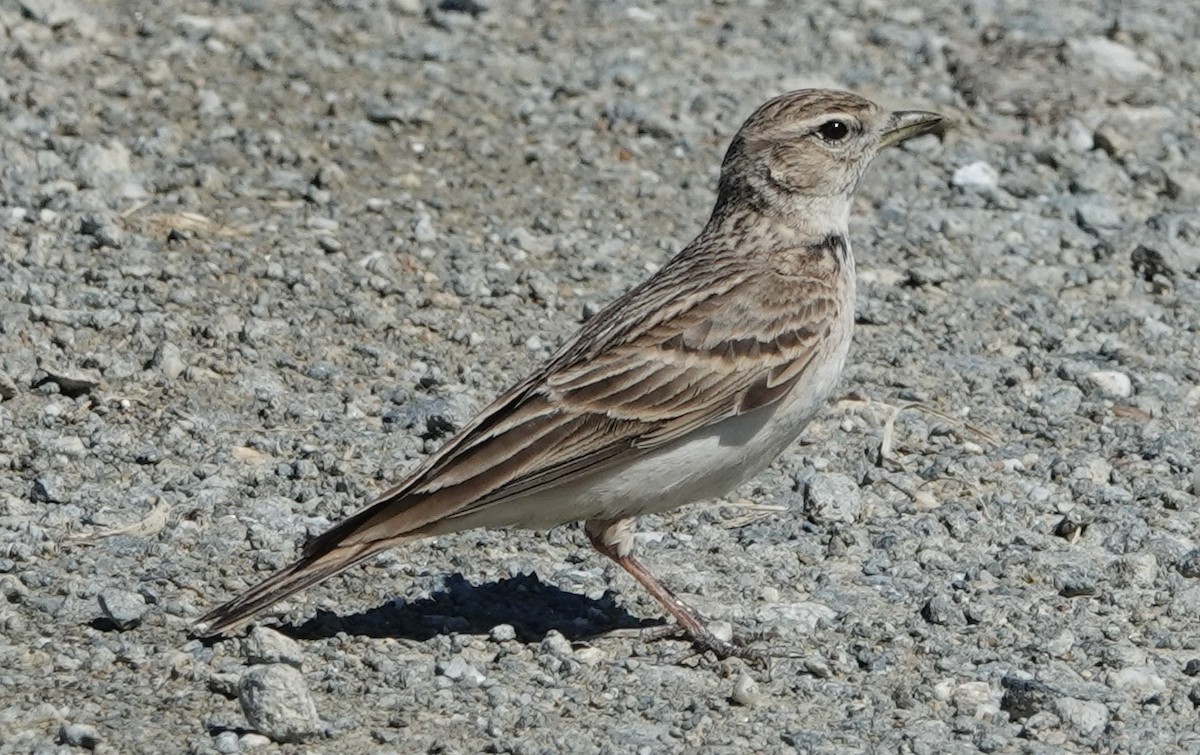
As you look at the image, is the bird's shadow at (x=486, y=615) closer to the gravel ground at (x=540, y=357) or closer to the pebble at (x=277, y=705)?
the gravel ground at (x=540, y=357)

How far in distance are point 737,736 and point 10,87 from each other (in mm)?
6359

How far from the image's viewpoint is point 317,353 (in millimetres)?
8438

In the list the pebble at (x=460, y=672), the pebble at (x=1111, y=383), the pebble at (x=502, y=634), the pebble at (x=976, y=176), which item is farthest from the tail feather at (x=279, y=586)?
the pebble at (x=976, y=176)

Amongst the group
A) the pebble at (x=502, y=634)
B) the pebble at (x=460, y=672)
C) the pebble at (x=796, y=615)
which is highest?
the pebble at (x=796, y=615)

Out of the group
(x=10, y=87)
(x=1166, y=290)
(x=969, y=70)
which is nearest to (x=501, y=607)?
(x=1166, y=290)

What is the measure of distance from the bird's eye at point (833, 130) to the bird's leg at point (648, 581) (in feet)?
5.39

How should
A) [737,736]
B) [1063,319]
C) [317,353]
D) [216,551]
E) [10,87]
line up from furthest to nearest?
[10,87], [1063,319], [317,353], [216,551], [737,736]

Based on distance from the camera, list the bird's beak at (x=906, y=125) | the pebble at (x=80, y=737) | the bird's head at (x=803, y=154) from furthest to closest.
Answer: the bird's beak at (x=906, y=125)
the bird's head at (x=803, y=154)
the pebble at (x=80, y=737)

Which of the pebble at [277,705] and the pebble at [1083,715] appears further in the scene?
the pebble at [1083,715]

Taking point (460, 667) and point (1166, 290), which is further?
point (1166, 290)

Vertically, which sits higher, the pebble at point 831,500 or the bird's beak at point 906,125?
the bird's beak at point 906,125

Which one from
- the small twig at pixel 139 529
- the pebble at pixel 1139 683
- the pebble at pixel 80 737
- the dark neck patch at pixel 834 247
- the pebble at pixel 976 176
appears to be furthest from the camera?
the pebble at pixel 976 176

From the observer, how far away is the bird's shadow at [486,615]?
20.9 ft

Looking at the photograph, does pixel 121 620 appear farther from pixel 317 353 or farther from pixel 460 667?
pixel 317 353
